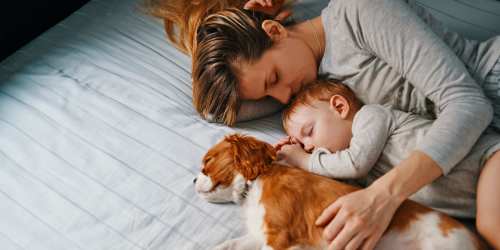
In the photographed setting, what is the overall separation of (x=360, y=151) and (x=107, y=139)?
0.61 metres

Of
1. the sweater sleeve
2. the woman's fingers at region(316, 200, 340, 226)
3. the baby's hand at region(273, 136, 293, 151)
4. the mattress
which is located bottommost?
the mattress

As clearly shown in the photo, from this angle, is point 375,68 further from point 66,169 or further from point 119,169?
point 66,169

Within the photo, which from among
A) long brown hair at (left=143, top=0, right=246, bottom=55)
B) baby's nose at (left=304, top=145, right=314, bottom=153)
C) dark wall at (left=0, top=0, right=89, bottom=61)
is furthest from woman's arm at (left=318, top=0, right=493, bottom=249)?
dark wall at (left=0, top=0, right=89, bottom=61)

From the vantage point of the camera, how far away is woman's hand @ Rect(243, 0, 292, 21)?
1519mm

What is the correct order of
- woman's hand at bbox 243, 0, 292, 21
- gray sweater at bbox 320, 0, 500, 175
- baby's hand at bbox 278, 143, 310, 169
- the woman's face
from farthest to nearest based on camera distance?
woman's hand at bbox 243, 0, 292, 21 → the woman's face → baby's hand at bbox 278, 143, 310, 169 → gray sweater at bbox 320, 0, 500, 175

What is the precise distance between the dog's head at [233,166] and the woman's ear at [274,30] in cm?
34

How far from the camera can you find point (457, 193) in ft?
3.89

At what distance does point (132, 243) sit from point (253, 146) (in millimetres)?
319

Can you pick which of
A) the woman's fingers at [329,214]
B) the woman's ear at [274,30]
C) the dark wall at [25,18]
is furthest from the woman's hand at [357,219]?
the dark wall at [25,18]

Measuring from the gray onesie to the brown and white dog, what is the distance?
7 cm

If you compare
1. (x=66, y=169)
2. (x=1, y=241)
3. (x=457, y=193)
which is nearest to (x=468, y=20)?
(x=457, y=193)

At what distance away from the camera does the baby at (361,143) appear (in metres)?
1.18

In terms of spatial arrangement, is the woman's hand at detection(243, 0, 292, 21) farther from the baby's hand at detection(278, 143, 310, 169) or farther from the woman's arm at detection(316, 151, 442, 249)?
the woman's arm at detection(316, 151, 442, 249)

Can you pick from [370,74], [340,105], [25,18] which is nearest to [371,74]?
[370,74]
